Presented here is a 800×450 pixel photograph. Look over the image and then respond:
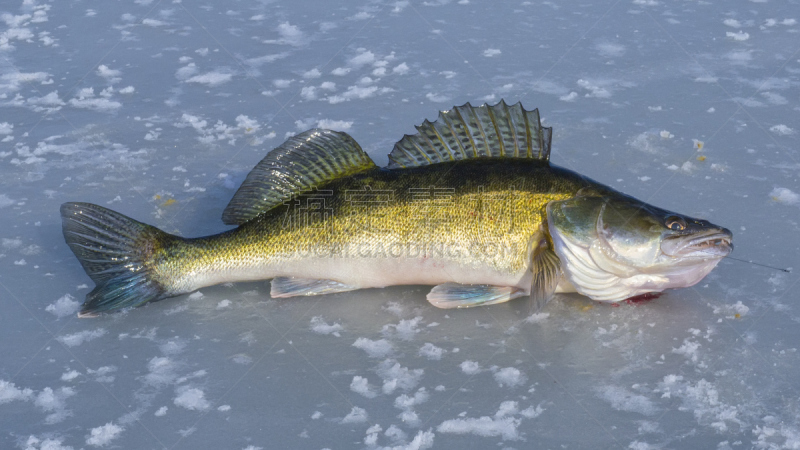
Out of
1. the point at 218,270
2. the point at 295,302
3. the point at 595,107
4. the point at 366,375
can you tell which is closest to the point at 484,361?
the point at 366,375

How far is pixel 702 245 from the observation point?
3.57 meters

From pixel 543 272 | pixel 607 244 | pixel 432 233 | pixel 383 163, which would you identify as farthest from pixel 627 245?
pixel 383 163

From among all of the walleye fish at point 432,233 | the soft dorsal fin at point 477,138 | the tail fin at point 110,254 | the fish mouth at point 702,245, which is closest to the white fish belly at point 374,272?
the walleye fish at point 432,233

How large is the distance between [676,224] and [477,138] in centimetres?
102

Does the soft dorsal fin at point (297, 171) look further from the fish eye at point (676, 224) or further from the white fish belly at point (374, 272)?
the fish eye at point (676, 224)

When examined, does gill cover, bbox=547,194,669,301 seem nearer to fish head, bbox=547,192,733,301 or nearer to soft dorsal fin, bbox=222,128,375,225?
fish head, bbox=547,192,733,301

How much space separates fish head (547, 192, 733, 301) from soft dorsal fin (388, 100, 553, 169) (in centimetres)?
39

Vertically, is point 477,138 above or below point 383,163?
above

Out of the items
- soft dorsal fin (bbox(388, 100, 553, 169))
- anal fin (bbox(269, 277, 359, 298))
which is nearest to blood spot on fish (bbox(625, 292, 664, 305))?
soft dorsal fin (bbox(388, 100, 553, 169))

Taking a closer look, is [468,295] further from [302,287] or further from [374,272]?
[302,287]

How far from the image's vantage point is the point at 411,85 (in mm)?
6098

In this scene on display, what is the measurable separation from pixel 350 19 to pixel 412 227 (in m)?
4.04

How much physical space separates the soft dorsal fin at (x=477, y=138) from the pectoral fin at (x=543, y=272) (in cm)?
47

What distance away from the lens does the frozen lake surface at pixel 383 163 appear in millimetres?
3225
